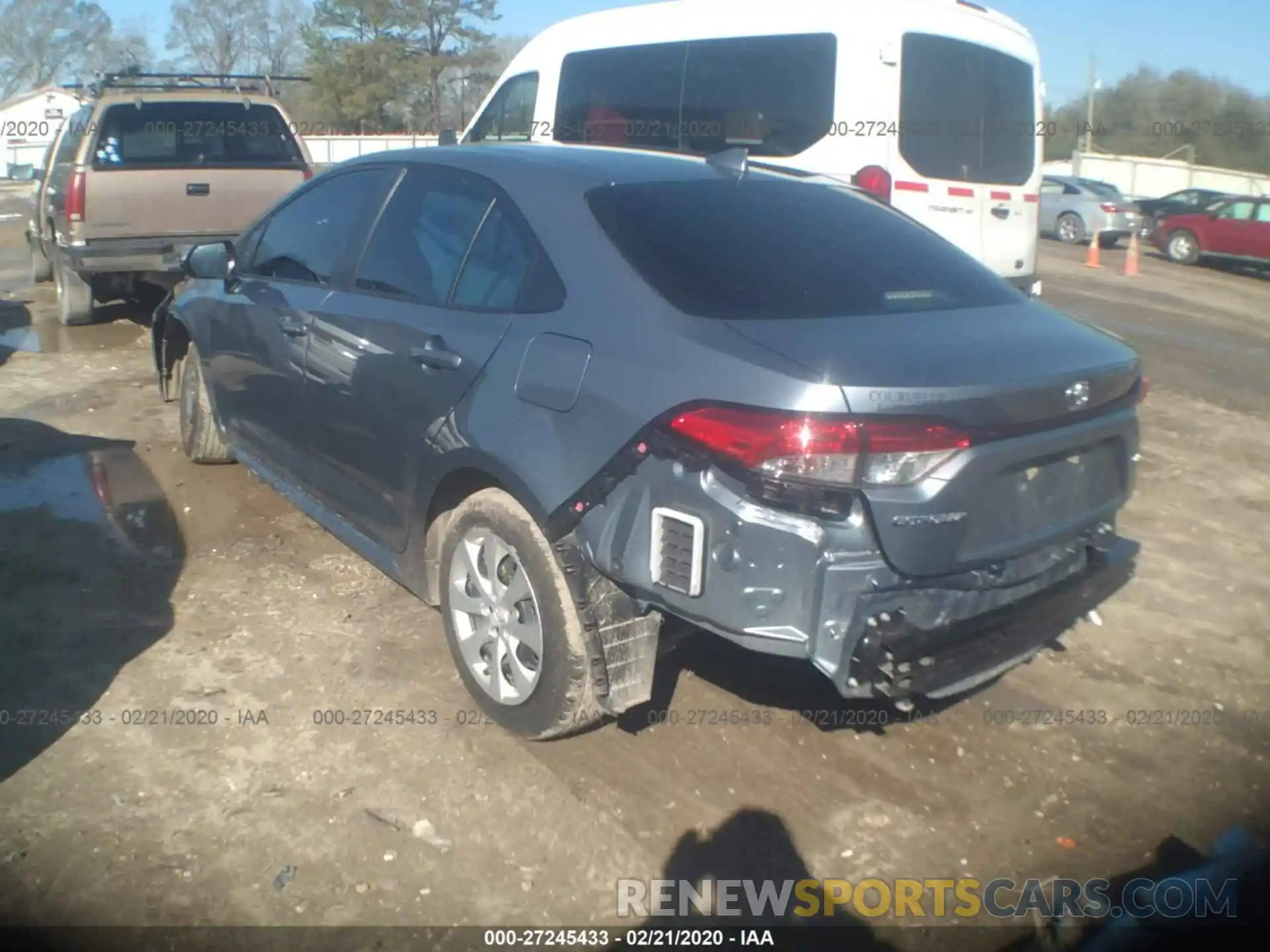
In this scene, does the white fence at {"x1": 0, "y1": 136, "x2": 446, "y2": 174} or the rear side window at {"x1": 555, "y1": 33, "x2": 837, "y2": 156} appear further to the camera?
the white fence at {"x1": 0, "y1": 136, "x2": 446, "y2": 174}

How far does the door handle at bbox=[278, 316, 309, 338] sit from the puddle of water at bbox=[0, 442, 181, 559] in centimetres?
123

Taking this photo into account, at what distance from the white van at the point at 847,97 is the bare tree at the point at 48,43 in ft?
201

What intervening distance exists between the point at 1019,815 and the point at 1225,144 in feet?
156

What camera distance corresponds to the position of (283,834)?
10.6 feet

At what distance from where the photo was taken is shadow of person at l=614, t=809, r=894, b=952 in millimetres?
2986

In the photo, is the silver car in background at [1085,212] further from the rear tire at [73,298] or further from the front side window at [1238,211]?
the rear tire at [73,298]

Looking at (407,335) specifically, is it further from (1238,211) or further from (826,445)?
(1238,211)

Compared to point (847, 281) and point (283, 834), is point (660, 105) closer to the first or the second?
point (847, 281)

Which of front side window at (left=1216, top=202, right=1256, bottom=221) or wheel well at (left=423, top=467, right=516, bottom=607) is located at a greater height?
front side window at (left=1216, top=202, right=1256, bottom=221)

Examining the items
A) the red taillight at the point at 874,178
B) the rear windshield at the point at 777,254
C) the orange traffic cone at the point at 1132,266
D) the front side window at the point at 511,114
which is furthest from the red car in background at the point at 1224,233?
the rear windshield at the point at 777,254

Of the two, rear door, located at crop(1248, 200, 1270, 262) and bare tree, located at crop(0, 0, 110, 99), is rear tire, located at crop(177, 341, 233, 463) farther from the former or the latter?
bare tree, located at crop(0, 0, 110, 99)

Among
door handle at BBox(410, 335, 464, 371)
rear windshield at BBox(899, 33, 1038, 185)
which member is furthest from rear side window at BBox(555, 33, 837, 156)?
door handle at BBox(410, 335, 464, 371)

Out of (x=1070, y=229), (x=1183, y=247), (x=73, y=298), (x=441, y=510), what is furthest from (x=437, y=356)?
(x=1070, y=229)

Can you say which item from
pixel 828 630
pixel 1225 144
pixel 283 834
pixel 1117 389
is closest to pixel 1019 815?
pixel 828 630
